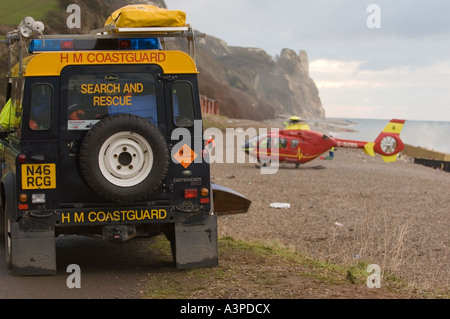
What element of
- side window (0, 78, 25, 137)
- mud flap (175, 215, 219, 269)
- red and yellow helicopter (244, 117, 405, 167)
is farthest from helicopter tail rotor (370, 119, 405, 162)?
mud flap (175, 215, 219, 269)

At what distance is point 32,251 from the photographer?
26.0 feet

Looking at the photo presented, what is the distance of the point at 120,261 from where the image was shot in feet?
31.0

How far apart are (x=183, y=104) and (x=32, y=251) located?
250 centimetres

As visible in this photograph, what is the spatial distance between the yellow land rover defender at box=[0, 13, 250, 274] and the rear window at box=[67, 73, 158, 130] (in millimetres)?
12

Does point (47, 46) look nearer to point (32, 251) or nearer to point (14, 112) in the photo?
point (14, 112)

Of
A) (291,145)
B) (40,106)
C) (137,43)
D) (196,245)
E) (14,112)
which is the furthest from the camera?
(291,145)

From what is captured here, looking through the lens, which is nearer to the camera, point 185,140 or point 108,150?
point 108,150

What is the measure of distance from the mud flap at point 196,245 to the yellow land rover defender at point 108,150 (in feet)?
0.04

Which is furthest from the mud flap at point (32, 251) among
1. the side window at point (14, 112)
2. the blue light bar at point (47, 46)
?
the blue light bar at point (47, 46)

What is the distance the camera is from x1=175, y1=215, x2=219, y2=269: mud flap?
8227 mm

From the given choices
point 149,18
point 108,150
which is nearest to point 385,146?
point 149,18

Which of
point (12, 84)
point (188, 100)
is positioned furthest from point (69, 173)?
point (12, 84)

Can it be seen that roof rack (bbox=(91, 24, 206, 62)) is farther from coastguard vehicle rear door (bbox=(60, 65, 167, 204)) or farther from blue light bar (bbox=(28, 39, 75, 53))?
blue light bar (bbox=(28, 39, 75, 53))

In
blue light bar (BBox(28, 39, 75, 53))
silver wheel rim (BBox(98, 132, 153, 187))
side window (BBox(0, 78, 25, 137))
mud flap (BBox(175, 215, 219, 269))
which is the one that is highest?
blue light bar (BBox(28, 39, 75, 53))
